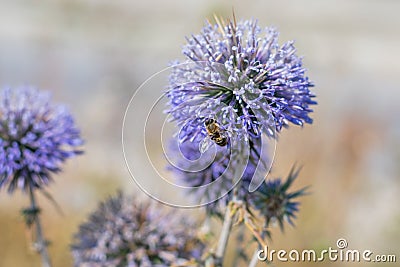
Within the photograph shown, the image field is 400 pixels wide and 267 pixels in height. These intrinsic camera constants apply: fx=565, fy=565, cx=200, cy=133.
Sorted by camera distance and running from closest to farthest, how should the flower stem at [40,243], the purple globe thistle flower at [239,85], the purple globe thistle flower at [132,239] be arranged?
the purple globe thistle flower at [239,85] < the flower stem at [40,243] < the purple globe thistle flower at [132,239]

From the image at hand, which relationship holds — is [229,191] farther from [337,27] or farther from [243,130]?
[337,27]

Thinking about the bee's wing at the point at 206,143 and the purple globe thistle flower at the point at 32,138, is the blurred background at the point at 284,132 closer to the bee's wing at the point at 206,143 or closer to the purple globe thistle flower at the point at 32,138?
the purple globe thistle flower at the point at 32,138

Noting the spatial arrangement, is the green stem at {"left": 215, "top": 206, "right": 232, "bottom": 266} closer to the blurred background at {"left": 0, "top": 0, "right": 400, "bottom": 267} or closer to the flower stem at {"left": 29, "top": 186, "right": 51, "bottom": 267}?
the blurred background at {"left": 0, "top": 0, "right": 400, "bottom": 267}

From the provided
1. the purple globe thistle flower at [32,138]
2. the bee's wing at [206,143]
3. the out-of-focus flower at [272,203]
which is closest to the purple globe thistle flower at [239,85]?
the bee's wing at [206,143]

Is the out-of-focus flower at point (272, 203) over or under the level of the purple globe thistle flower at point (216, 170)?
under

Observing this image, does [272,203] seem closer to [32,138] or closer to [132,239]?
[132,239]

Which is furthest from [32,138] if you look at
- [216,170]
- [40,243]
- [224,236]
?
[224,236]
